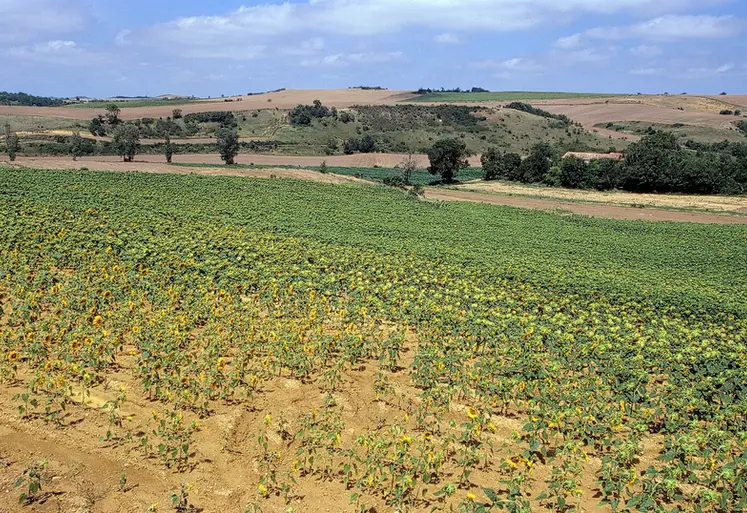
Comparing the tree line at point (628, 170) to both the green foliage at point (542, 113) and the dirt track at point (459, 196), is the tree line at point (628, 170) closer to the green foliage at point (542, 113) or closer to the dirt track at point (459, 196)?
the dirt track at point (459, 196)

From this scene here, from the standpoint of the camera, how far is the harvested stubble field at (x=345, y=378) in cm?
718

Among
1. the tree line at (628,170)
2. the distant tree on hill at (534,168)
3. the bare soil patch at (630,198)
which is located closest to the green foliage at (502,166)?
the tree line at (628,170)

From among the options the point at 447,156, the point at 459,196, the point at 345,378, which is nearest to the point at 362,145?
the point at 447,156

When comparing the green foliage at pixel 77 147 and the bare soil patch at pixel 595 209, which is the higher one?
the green foliage at pixel 77 147

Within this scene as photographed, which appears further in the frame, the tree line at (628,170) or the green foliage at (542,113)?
the green foliage at (542,113)

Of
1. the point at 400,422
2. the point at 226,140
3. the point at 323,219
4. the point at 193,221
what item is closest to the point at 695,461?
the point at 400,422

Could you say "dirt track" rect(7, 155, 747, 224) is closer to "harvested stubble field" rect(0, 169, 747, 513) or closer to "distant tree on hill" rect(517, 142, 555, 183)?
"distant tree on hill" rect(517, 142, 555, 183)

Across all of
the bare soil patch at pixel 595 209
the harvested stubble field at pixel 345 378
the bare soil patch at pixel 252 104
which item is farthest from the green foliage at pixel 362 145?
the harvested stubble field at pixel 345 378

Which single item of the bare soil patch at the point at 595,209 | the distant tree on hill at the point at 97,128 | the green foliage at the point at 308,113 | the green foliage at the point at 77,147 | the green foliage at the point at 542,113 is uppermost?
the green foliage at the point at 542,113

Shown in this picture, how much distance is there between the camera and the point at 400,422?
888cm

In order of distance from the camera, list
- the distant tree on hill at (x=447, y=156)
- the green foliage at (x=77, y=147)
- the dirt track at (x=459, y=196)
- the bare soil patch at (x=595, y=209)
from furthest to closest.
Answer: the distant tree on hill at (x=447, y=156), the green foliage at (x=77, y=147), the bare soil patch at (x=595, y=209), the dirt track at (x=459, y=196)

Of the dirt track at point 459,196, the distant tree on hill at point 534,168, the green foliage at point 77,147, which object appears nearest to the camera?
the dirt track at point 459,196

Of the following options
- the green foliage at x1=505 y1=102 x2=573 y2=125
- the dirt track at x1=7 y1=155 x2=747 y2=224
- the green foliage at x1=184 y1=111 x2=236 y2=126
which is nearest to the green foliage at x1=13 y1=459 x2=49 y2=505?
the dirt track at x1=7 y1=155 x2=747 y2=224

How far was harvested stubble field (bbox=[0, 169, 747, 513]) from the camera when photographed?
718 cm
